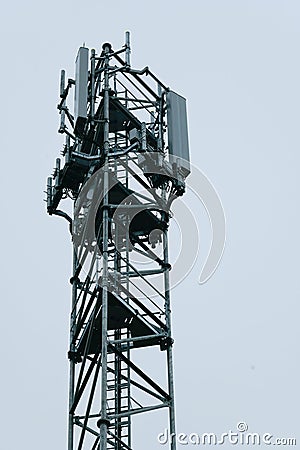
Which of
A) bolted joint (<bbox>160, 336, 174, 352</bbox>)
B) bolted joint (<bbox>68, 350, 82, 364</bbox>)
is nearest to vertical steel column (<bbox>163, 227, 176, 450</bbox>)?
bolted joint (<bbox>160, 336, 174, 352</bbox>)

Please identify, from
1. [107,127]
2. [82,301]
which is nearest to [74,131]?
[107,127]

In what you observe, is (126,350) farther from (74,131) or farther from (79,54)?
(79,54)

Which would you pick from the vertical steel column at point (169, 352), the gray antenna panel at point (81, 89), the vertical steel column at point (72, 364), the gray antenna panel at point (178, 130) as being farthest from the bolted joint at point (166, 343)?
the gray antenna panel at point (81, 89)

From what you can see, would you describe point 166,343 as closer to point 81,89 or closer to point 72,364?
point 72,364

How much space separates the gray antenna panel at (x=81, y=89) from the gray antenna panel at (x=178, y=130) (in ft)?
9.80

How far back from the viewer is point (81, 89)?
32.2 m

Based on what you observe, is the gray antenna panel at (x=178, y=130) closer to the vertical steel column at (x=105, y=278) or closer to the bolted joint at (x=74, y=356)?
the vertical steel column at (x=105, y=278)

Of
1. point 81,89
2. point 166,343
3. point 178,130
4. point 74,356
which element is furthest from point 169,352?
point 81,89

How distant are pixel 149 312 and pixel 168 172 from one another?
4434 mm

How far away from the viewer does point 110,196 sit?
32.6m

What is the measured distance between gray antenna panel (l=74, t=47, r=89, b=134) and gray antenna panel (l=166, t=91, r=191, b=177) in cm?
299

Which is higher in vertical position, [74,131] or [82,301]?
[74,131]

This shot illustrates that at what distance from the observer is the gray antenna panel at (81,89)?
3183 centimetres

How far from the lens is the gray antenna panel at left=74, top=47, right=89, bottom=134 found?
31.8 metres
